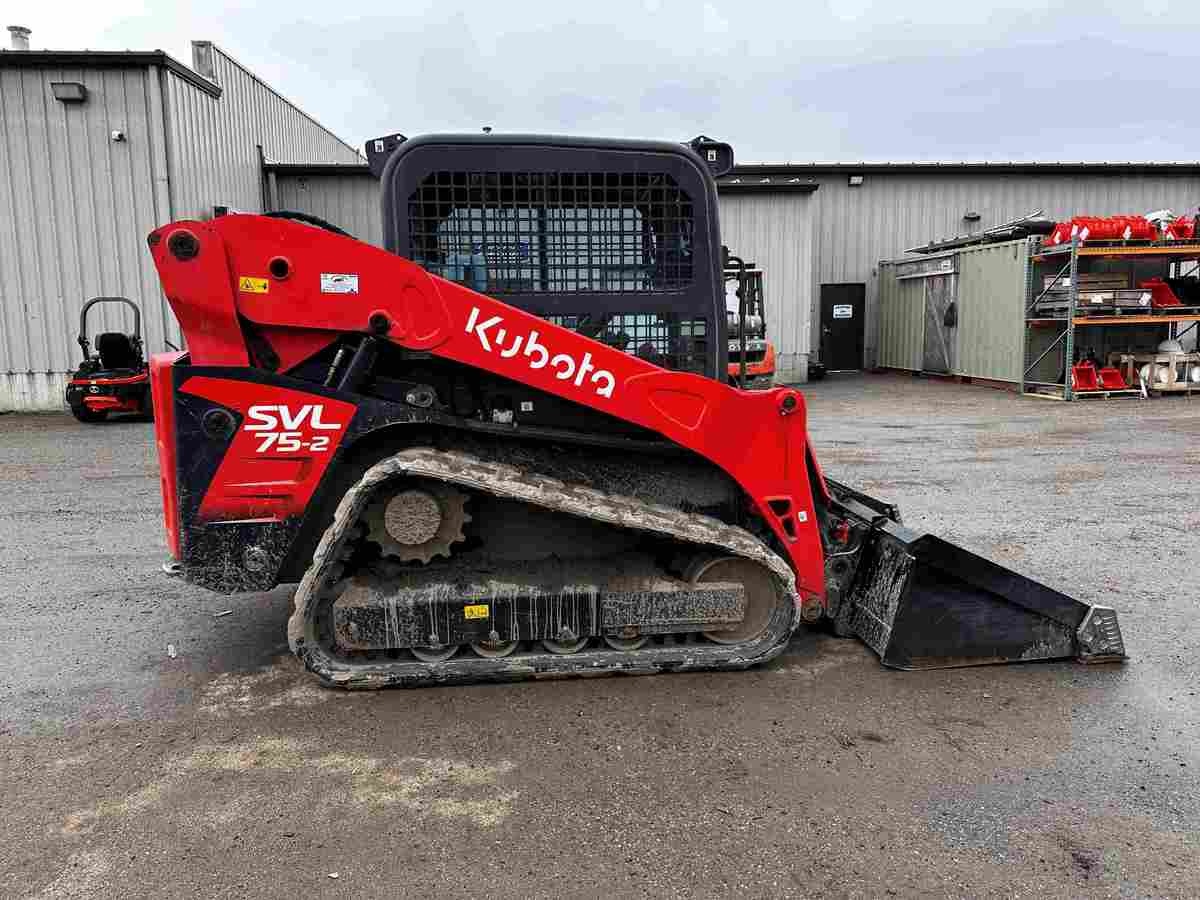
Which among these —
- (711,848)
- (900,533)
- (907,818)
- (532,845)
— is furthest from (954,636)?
(532,845)

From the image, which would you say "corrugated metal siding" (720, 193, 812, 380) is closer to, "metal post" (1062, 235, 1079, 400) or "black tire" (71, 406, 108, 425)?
"metal post" (1062, 235, 1079, 400)

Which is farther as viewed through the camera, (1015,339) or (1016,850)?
(1015,339)

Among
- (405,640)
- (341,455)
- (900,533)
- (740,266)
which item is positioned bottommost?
(405,640)

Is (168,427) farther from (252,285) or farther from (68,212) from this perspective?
(68,212)

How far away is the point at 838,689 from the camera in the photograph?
3.90m

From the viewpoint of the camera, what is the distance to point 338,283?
3.68m

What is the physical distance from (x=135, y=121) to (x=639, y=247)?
47.4ft

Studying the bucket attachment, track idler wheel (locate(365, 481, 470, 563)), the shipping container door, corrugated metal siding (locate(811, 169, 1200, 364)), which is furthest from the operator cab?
corrugated metal siding (locate(811, 169, 1200, 364))

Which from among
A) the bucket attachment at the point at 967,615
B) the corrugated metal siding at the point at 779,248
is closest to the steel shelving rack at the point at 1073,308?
the corrugated metal siding at the point at 779,248

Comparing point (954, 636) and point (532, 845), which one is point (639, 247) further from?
point (532, 845)

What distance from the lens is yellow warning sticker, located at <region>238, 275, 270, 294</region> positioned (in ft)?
11.9

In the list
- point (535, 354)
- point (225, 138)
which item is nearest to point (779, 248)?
point (225, 138)

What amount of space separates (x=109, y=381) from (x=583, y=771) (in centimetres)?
1290

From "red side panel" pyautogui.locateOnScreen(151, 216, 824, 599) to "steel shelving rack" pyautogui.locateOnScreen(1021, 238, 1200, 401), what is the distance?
14.0m
